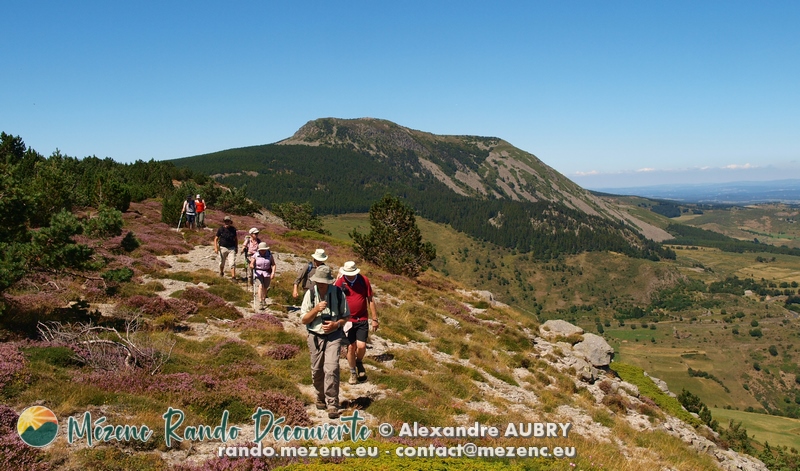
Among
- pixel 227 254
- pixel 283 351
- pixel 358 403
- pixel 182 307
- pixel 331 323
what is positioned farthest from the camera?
pixel 227 254

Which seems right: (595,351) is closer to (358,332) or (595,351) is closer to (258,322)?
(358,332)

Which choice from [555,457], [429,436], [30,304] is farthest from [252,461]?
[30,304]

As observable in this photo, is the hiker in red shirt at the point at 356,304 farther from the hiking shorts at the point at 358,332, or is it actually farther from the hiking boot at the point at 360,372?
the hiking boot at the point at 360,372

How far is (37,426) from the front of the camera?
5.92 metres

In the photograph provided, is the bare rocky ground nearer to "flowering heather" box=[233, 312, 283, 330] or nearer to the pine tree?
"flowering heather" box=[233, 312, 283, 330]

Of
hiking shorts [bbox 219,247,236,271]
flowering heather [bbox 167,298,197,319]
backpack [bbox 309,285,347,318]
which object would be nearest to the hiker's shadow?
backpack [bbox 309,285,347,318]

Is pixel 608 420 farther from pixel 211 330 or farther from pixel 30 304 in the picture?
pixel 30 304

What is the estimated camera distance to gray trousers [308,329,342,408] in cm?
807

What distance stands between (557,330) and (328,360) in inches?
909

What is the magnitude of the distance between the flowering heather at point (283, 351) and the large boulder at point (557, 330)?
1835 cm

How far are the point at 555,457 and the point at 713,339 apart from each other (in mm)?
230027

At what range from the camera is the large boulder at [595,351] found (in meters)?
22.0

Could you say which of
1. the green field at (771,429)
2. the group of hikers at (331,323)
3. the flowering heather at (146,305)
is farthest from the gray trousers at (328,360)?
the green field at (771,429)

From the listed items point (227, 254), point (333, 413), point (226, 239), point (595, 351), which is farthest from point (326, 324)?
point (595, 351)
